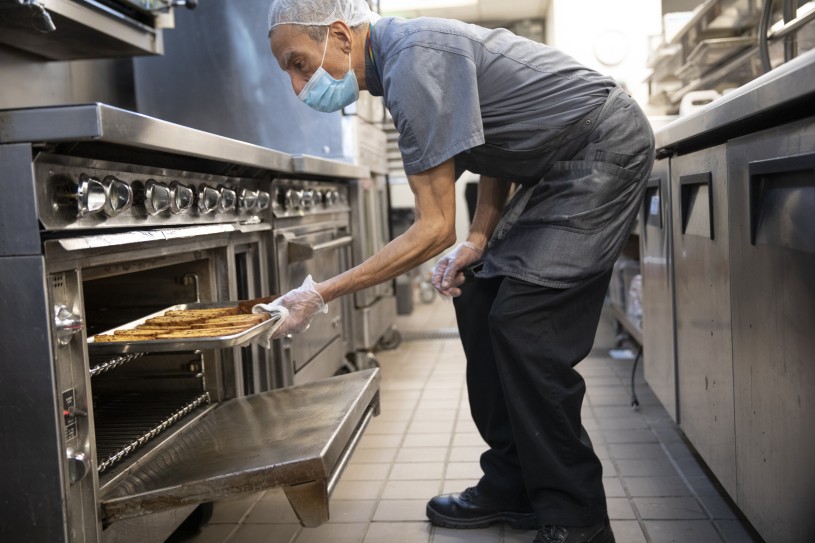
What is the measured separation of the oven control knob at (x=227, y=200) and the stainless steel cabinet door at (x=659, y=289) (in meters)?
1.28

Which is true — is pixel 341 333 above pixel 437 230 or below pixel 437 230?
below

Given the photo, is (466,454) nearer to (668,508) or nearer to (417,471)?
(417,471)

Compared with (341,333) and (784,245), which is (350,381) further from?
(341,333)

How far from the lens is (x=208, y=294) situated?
6.70 ft

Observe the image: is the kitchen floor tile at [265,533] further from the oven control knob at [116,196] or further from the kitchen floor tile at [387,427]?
the oven control knob at [116,196]

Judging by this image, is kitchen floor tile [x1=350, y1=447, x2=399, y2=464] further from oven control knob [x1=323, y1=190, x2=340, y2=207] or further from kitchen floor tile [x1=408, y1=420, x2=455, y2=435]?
oven control knob [x1=323, y1=190, x2=340, y2=207]

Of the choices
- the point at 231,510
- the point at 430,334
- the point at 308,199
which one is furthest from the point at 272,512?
the point at 430,334

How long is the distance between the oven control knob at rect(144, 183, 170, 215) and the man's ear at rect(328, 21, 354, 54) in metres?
0.50

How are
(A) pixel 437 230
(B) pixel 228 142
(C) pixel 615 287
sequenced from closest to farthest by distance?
(A) pixel 437 230 → (B) pixel 228 142 → (C) pixel 615 287

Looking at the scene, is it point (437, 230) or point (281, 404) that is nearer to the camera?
point (437, 230)

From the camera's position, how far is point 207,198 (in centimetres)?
189

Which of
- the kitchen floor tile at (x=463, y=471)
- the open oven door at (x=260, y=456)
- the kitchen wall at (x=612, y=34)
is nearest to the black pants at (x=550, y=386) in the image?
the open oven door at (x=260, y=456)

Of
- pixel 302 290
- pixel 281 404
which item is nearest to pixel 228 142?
pixel 302 290

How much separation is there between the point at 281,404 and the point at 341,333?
1.47 meters
